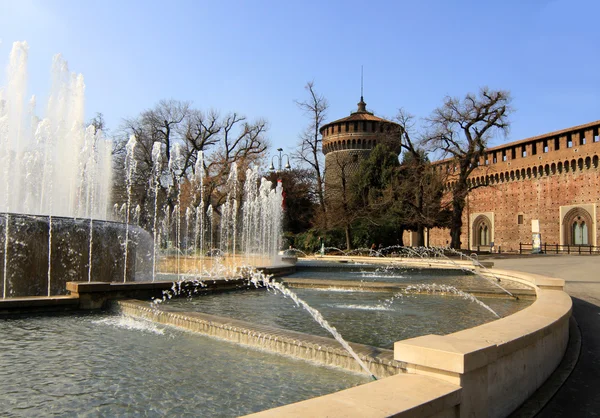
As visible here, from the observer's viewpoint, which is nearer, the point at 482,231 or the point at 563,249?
the point at 563,249

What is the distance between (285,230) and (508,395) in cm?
3538

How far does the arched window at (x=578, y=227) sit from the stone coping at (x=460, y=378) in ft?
121

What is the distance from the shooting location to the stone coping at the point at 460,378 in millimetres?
2217

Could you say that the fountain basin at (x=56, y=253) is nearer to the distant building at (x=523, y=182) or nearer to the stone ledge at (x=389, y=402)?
the stone ledge at (x=389, y=402)

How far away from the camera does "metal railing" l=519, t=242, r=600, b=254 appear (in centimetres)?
3406

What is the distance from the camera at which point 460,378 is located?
2.60 meters

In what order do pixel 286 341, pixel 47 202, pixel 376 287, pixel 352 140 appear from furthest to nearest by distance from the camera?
pixel 352 140 → pixel 47 202 → pixel 376 287 → pixel 286 341

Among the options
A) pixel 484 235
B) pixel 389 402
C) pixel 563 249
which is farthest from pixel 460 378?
pixel 484 235

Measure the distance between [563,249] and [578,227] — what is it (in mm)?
1990

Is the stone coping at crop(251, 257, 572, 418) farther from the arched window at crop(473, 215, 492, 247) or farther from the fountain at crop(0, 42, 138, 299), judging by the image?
the arched window at crop(473, 215, 492, 247)

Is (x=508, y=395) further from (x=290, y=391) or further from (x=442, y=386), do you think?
(x=290, y=391)

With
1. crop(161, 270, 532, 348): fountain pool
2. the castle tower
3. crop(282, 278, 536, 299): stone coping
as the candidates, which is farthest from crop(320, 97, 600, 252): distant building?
crop(161, 270, 532, 348): fountain pool

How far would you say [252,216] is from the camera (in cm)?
2652

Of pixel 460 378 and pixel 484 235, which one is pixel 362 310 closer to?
pixel 460 378
